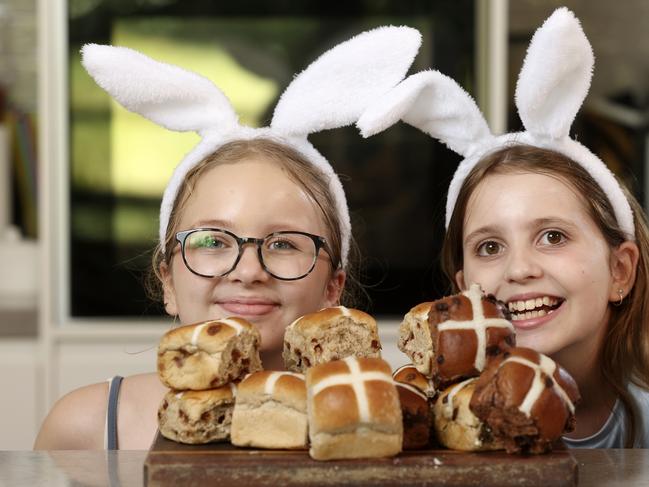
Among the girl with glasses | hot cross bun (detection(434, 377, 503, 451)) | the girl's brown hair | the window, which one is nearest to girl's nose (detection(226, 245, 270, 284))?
the girl with glasses

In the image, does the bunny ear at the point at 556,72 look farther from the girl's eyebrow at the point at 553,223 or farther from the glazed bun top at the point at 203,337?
the glazed bun top at the point at 203,337

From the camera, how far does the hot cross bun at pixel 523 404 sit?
2.56 ft

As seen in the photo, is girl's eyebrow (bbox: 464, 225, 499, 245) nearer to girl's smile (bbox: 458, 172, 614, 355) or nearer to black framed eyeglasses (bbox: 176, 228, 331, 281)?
girl's smile (bbox: 458, 172, 614, 355)

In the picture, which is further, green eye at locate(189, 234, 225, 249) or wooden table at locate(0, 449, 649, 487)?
green eye at locate(189, 234, 225, 249)

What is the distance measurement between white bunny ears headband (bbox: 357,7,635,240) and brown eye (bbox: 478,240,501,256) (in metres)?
0.15

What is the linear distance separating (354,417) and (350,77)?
0.69m

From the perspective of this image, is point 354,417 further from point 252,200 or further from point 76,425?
point 76,425

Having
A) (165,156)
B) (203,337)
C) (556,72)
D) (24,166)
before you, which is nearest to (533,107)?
(556,72)

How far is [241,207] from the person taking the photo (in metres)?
1.34

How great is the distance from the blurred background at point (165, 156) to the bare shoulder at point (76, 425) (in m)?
1.13

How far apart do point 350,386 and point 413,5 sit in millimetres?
2087

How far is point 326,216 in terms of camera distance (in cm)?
147

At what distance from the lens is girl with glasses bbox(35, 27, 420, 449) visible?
1315 millimetres

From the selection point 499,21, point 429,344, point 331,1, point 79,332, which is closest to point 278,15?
point 331,1
